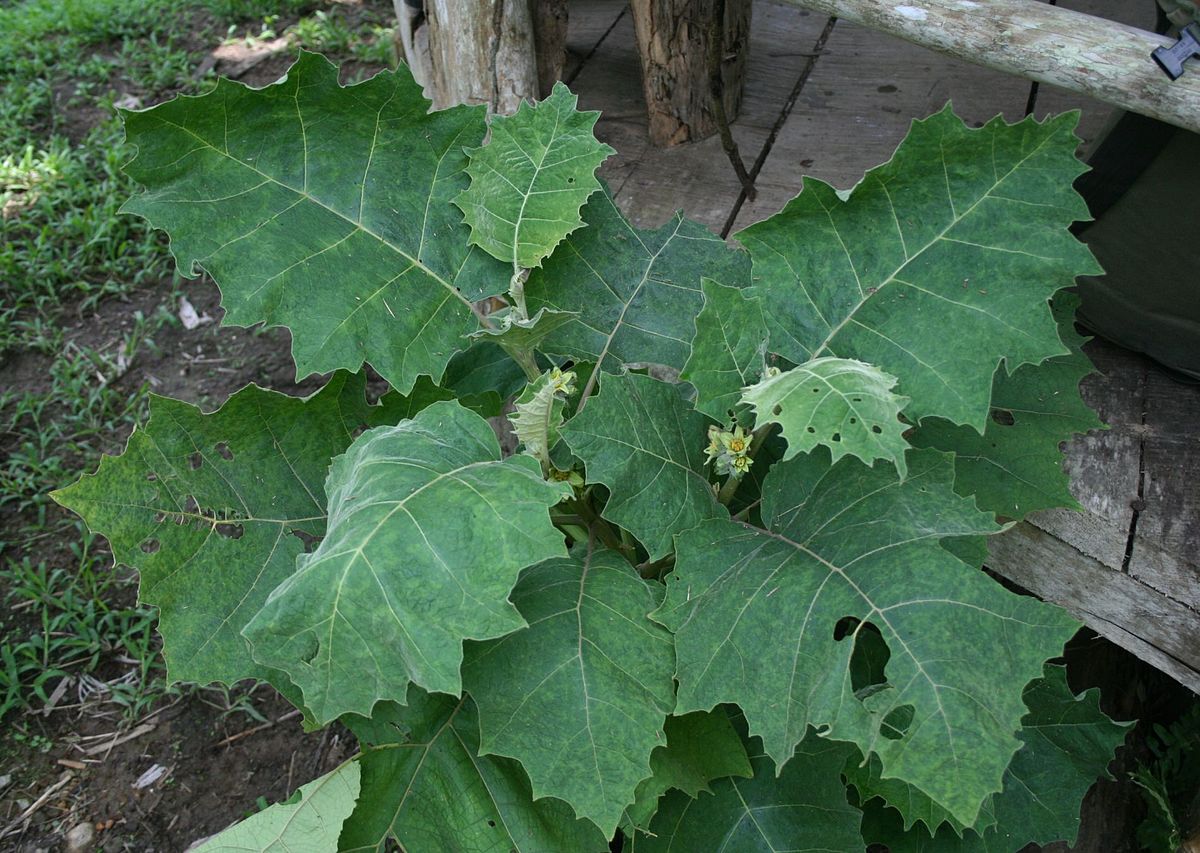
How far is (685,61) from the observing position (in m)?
2.79

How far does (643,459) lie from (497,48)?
1.51 metres

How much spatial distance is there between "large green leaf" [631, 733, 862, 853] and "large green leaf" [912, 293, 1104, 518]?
1.81ft

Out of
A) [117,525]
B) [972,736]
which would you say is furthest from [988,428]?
[117,525]

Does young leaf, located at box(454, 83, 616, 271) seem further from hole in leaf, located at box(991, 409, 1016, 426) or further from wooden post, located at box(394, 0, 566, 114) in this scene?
hole in leaf, located at box(991, 409, 1016, 426)

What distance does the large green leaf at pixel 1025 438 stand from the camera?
74.1 inches

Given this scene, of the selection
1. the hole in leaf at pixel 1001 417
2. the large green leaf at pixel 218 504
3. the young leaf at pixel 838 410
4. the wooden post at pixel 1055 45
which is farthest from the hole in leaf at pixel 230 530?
the wooden post at pixel 1055 45

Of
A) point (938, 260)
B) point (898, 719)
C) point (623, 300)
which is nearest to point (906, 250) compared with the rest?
point (938, 260)

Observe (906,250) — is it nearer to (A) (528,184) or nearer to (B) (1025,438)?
(B) (1025,438)

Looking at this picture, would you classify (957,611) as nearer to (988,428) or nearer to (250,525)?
(988,428)

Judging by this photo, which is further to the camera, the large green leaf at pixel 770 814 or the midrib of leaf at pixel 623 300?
the midrib of leaf at pixel 623 300

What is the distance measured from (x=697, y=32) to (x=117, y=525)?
1.90 meters

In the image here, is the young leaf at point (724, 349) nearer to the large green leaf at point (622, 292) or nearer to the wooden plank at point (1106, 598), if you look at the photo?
the large green leaf at point (622, 292)

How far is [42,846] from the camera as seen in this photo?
100 inches

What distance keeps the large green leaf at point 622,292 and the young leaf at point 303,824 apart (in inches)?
35.9
